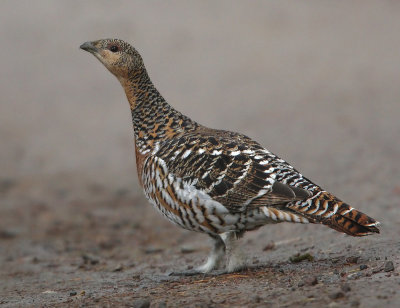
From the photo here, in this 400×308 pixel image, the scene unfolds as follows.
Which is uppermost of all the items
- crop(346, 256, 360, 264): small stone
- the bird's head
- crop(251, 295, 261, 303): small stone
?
the bird's head

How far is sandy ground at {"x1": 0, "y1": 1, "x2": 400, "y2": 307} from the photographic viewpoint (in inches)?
276

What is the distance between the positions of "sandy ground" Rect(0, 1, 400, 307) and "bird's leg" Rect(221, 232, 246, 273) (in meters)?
0.16

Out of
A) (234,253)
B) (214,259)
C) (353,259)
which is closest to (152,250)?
(214,259)

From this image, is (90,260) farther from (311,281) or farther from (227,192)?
(311,281)

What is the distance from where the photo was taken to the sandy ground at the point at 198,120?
7012 mm

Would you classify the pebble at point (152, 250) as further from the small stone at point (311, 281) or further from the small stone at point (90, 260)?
the small stone at point (311, 281)

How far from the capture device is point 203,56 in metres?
18.8

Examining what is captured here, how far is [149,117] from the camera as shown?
8219 mm

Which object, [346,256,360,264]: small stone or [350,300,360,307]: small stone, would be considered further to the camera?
[346,256,360,264]: small stone

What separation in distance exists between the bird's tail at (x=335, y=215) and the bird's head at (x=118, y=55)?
8.84ft

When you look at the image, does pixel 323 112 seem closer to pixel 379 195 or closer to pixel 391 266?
pixel 379 195

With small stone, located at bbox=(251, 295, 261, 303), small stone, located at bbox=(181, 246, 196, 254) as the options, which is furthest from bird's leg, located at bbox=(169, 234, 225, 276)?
small stone, located at bbox=(181, 246, 196, 254)

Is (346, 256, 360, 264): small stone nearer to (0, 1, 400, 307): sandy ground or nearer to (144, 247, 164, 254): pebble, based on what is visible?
(0, 1, 400, 307): sandy ground

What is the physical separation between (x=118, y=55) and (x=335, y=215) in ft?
10.5
